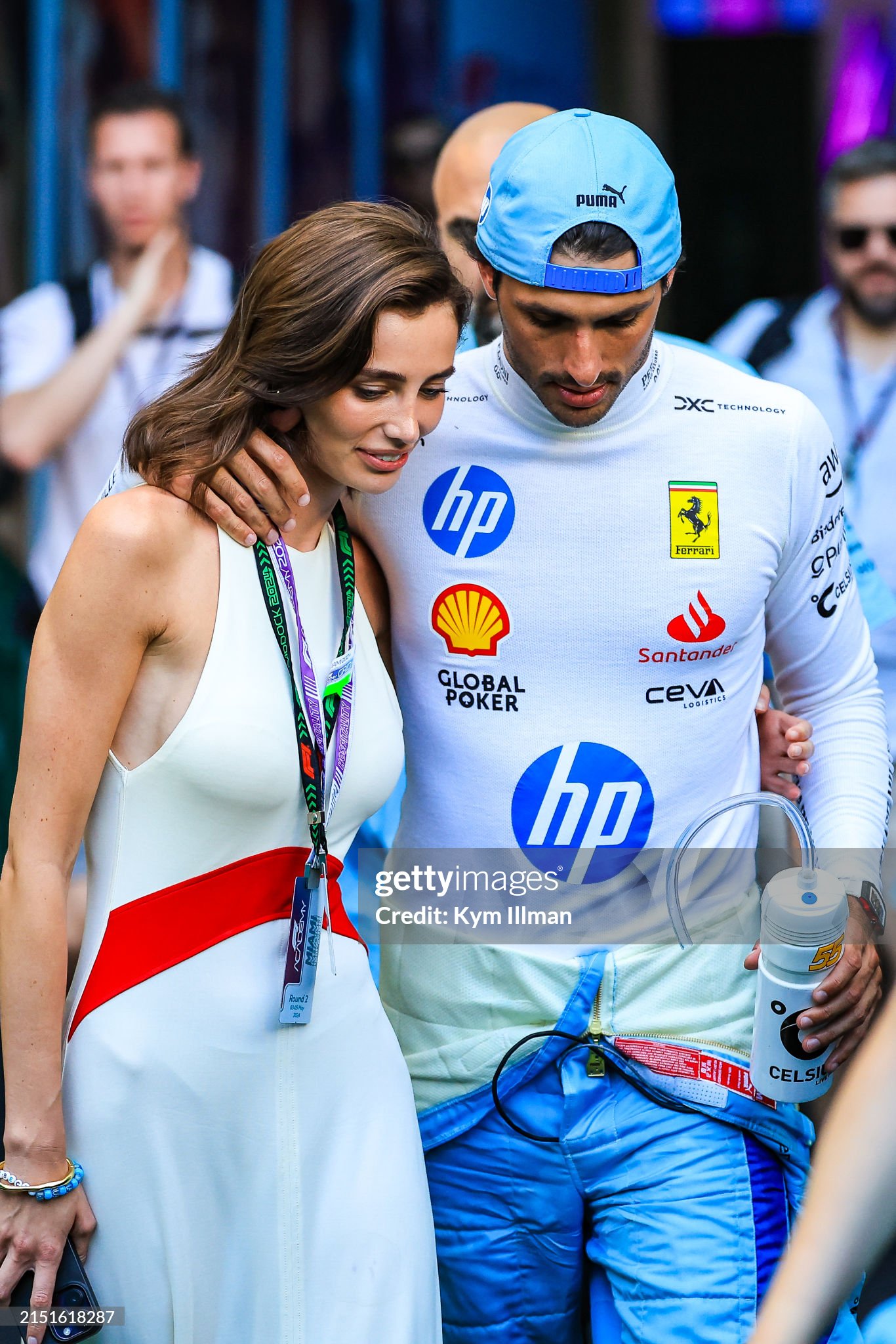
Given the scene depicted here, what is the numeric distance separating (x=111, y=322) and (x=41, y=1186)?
3.55 meters

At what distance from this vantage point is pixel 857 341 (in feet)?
15.8

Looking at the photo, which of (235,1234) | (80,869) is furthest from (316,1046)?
(80,869)

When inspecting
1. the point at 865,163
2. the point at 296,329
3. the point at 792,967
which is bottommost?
the point at 792,967

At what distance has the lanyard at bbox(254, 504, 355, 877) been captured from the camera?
2.11 meters

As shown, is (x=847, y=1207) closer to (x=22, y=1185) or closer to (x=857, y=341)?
(x=22, y=1185)

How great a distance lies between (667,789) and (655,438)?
498 mm

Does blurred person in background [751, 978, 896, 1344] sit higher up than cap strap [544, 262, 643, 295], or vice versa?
cap strap [544, 262, 643, 295]

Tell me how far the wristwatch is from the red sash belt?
815 millimetres

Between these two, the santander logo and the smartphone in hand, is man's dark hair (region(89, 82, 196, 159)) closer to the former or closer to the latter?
the santander logo

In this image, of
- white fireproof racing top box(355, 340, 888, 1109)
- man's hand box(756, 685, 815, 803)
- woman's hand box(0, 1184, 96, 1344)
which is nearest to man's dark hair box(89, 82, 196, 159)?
white fireproof racing top box(355, 340, 888, 1109)

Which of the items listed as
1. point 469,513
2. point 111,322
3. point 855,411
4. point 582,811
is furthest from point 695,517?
point 111,322

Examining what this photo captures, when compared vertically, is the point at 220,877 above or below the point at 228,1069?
above

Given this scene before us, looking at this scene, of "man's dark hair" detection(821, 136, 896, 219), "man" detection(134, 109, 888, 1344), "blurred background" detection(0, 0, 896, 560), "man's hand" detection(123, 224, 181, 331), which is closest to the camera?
"man" detection(134, 109, 888, 1344)

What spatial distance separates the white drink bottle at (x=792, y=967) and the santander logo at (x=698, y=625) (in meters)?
0.35
